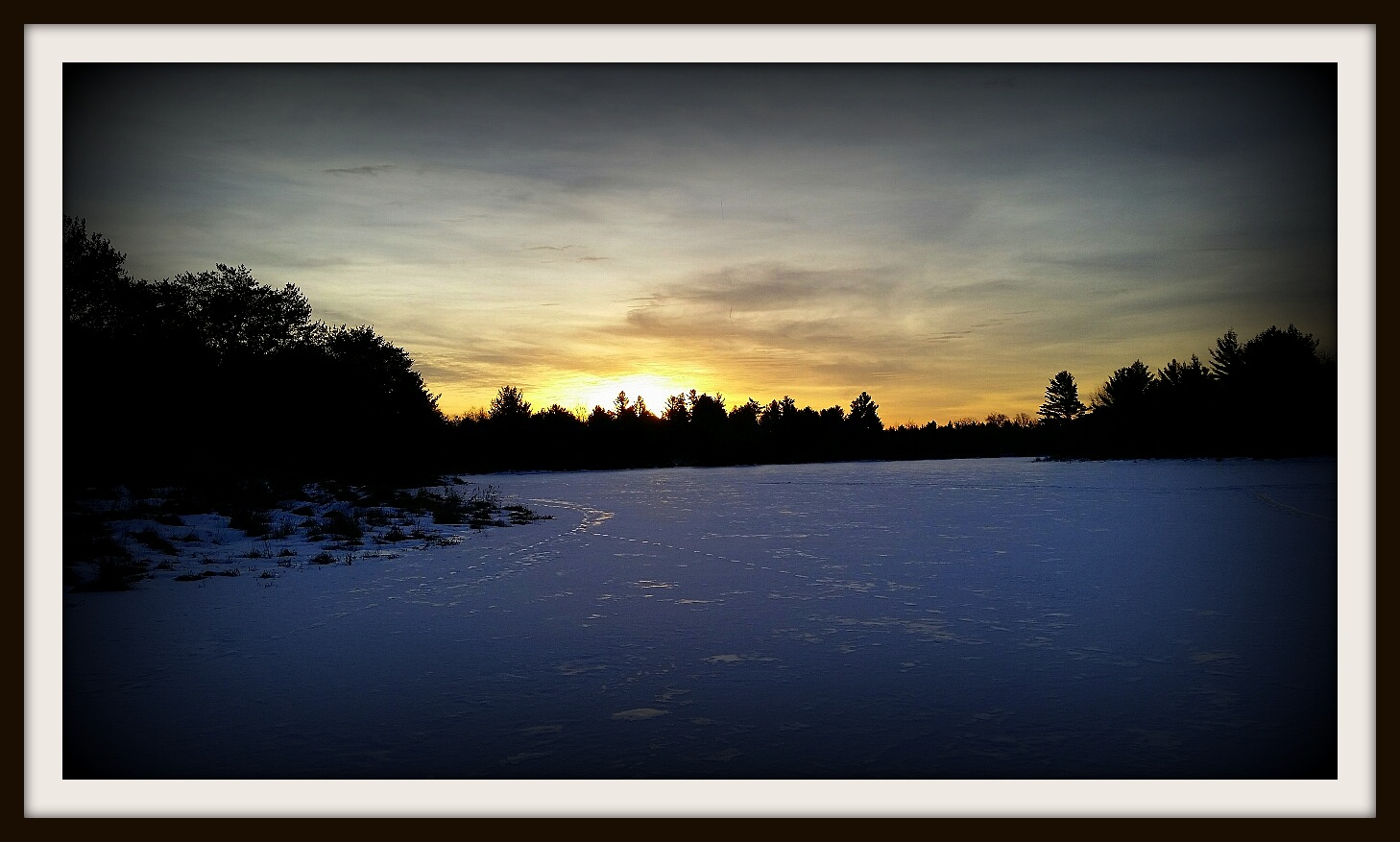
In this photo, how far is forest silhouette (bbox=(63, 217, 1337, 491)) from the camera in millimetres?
10172

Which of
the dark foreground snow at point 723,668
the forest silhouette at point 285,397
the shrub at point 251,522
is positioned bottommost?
the dark foreground snow at point 723,668

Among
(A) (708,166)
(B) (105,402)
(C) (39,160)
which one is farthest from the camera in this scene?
(B) (105,402)

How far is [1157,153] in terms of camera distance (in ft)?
18.6

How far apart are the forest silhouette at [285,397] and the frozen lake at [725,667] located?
1.50m

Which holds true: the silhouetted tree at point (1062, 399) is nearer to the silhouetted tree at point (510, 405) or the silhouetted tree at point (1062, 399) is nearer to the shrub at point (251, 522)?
the silhouetted tree at point (510, 405)

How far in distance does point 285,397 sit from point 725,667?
15761 millimetres

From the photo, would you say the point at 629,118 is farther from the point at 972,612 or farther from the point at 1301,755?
the point at 1301,755

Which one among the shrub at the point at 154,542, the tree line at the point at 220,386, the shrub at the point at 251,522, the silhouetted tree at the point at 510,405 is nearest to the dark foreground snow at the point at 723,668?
the shrub at the point at 154,542

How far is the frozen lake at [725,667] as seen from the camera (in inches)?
145

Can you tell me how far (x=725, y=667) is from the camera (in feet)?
16.3

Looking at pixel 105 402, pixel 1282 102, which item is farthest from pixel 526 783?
pixel 105 402

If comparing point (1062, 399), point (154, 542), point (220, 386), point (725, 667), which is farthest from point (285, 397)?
point (1062, 399)

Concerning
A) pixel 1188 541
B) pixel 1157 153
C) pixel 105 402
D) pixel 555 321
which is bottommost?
pixel 1188 541

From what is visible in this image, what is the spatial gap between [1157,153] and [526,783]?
5.67 m
